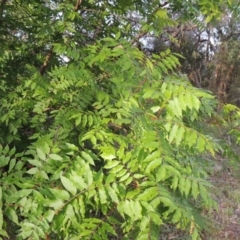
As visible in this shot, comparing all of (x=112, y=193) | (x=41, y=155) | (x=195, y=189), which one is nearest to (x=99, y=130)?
(x=41, y=155)

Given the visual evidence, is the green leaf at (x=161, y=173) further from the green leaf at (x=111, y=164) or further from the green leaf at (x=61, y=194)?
the green leaf at (x=61, y=194)

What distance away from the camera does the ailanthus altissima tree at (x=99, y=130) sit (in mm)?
1045

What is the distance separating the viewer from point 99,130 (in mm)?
1370

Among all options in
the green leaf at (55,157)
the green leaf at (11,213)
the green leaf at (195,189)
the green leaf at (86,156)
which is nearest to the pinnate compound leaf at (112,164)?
the green leaf at (86,156)

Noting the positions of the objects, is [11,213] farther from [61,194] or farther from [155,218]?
[155,218]

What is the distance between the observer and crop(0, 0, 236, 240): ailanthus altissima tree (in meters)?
1.04

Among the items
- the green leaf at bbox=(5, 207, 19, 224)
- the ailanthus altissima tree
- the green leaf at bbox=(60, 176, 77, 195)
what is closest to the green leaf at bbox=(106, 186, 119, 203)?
the ailanthus altissima tree

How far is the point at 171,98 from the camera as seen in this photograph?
1.18 metres

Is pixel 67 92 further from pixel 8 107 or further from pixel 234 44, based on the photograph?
pixel 234 44

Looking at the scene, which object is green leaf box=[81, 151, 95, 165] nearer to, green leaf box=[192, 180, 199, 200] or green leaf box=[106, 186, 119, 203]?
green leaf box=[106, 186, 119, 203]

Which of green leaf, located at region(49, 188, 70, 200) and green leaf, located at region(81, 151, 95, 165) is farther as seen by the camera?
green leaf, located at region(81, 151, 95, 165)

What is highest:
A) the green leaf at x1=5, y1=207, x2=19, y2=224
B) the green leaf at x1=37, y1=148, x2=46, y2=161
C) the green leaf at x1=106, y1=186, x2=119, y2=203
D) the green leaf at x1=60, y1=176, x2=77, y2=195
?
the green leaf at x1=106, y1=186, x2=119, y2=203

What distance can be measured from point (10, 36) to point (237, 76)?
904cm

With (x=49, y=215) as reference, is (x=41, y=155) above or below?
above
